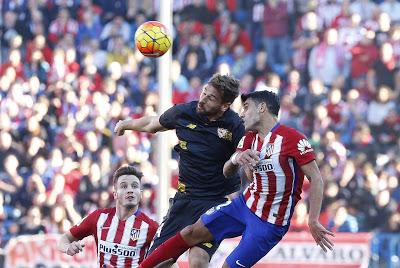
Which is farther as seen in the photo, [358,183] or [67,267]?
[358,183]

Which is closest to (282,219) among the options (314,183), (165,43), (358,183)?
(314,183)

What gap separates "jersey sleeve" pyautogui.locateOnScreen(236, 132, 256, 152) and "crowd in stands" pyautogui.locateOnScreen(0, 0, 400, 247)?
261 inches

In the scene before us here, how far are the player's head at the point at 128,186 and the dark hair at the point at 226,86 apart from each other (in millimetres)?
934

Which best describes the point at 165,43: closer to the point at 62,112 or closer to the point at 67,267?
the point at 67,267

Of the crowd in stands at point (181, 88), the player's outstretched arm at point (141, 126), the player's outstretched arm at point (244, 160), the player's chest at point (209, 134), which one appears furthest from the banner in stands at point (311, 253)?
the player's outstretched arm at point (244, 160)

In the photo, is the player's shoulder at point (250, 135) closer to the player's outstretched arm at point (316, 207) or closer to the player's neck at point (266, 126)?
the player's neck at point (266, 126)

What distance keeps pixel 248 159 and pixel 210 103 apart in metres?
0.90

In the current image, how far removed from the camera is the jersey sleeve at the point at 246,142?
867cm

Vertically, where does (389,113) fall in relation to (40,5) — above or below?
below

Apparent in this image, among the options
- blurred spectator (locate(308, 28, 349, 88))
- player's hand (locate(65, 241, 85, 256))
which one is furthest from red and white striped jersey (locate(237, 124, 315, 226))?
blurred spectator (locate(308, 28, 349, 88))

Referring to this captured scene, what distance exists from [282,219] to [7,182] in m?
9.29

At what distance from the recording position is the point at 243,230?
8.77m

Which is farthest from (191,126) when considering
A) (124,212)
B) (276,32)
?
(276,32)

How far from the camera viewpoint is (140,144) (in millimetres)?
17469
